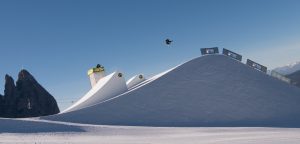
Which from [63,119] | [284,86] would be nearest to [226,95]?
[284,86]

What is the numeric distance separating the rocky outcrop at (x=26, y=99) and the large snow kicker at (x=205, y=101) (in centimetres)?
5598

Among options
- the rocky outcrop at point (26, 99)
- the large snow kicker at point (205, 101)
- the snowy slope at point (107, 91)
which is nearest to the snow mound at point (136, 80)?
the snowy slope at point (107, 91)

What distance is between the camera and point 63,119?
108 feet

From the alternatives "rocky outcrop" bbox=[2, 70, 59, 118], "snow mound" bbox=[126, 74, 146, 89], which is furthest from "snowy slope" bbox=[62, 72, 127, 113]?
"rocky outcrop" bbox=[2, 70, 59, 118]

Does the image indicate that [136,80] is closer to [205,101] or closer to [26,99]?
[205,101]

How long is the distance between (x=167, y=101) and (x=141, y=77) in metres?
16.7

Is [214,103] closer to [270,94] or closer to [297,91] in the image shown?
[270,94]

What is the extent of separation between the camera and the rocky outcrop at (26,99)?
284ft

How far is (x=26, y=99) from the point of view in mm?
89375

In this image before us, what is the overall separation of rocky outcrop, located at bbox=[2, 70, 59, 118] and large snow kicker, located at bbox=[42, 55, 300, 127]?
5598cm

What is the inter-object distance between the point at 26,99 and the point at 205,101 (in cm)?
6118

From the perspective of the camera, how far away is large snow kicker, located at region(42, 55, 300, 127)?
1347 inches

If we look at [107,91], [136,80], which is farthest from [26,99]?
[107,91]

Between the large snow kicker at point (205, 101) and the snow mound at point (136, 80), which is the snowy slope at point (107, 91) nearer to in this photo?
the large snow kicker at point (205, 101)
